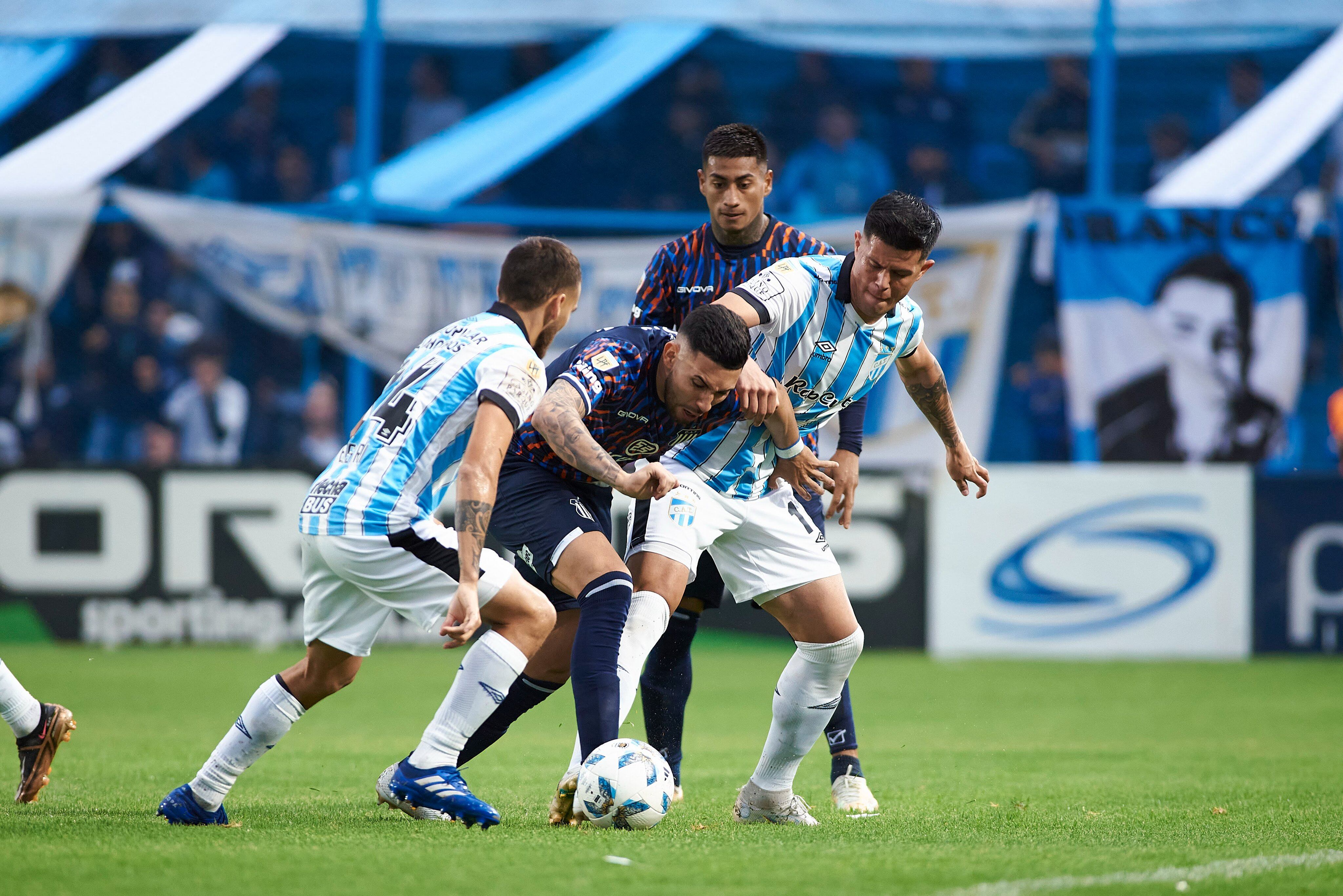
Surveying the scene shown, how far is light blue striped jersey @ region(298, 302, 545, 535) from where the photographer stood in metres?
4.41

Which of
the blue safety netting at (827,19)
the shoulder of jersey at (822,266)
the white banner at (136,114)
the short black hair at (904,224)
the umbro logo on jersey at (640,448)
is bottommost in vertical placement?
the umbro logo on jersey at (640,448)

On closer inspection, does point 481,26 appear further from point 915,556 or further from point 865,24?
point 915,556

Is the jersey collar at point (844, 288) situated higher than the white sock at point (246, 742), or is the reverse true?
the jersey collar at point (844, 288)

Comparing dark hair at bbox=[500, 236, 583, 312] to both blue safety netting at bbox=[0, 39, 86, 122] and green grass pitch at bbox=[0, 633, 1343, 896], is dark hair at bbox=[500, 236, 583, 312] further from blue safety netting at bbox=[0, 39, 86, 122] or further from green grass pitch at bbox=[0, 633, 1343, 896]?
blue safety netting at bbox=[0, 39, 86, 122]

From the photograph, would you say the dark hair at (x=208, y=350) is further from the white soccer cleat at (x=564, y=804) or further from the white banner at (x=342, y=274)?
the white soccer cleat at (x=564, y=804)

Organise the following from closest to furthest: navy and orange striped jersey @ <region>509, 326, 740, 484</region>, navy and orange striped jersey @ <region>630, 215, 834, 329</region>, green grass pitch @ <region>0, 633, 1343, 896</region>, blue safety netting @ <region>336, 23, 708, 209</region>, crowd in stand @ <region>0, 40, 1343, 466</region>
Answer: green grass pitch @ <region>0, 633, 1343, 896</region>, navy and orange striped jersey @ <region>509, 326, 740, 484</region>, navy and orange striped jersey @ <region>630, 215, 834, 329</region>, crowd in stand @ <region>0, 40, 1343, 466</region>, blue safety netting @ <region>336, 23, 708, 209</region>

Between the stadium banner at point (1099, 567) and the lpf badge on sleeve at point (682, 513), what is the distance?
6.05 meters

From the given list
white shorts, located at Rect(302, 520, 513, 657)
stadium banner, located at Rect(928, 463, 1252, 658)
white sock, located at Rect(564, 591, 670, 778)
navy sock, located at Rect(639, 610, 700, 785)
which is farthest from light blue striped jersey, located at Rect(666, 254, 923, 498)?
stadium banner, located at Rect(928, 463, 1252, 658)

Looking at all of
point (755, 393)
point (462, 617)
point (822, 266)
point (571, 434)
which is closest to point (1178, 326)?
point (822, 266)

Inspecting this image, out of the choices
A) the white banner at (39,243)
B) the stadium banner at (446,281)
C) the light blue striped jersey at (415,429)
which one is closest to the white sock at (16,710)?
the light blue striped jersey at (415,429)

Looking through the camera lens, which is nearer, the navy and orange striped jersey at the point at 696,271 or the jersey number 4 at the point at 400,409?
the jersey number 4 at the point at 400,409

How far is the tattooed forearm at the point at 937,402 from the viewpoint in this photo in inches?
215

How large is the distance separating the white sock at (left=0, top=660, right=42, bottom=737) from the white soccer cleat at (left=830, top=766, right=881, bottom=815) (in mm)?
2736

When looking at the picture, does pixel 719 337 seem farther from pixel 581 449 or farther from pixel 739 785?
pixel 739 785
